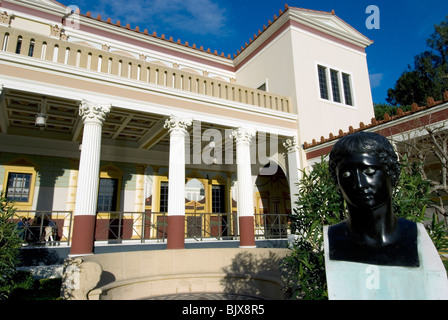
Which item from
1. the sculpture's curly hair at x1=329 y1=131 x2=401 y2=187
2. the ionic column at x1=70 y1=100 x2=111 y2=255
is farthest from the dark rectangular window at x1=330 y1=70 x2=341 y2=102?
the sculpture's curly hair at x1=329 y1=131 x2=401 y2=187

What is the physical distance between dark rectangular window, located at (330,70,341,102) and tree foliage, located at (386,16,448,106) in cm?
1870

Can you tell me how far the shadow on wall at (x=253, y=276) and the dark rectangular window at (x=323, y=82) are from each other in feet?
33.6

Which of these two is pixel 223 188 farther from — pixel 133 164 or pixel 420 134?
pixel 420 134

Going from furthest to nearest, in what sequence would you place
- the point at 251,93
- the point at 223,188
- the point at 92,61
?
the point at 223,188 → the point at 251,93 → the point at 92,61

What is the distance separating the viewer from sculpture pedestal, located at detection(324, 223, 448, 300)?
2133 mm

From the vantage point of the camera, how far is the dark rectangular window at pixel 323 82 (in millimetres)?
15297

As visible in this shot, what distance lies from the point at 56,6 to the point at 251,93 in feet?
33.6

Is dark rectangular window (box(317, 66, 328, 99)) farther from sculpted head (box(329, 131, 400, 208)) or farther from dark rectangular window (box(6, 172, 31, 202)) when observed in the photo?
dark rectangular window (box(6, 172, 31, 202))

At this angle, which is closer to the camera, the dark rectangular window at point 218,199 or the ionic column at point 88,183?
the ionic column at point 88,183

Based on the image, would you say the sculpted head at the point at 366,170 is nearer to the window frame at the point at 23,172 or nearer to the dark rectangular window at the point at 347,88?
the window frame at the point at 23,172

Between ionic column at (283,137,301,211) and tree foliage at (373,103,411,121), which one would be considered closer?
ionic column at (283,137,301,211)

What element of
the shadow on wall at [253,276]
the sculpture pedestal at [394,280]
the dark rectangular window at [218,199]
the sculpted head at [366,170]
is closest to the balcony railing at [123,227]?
the dark rectangular window at [218,199]
